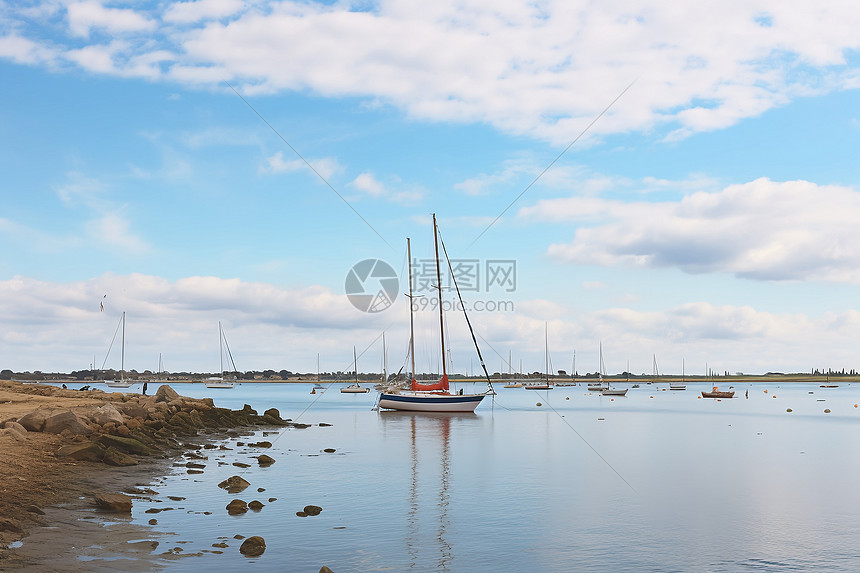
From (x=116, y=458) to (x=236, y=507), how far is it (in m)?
9.97

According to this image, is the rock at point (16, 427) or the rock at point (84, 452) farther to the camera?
the rock at point (16, 427)

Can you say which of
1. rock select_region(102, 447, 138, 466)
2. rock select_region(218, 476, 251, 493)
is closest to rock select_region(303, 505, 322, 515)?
rock select_region(218, 476, 251, 493)

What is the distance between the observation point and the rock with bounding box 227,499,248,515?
23562 millimetres

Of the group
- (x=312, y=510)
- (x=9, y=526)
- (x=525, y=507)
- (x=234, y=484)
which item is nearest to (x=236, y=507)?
(x=312, y=510)

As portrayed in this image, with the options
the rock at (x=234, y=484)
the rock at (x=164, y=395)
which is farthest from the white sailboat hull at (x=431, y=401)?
the rock at (x=234, y=484)

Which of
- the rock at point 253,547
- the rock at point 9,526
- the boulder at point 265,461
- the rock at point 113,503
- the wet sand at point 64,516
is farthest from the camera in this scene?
the boulder at point 265,461

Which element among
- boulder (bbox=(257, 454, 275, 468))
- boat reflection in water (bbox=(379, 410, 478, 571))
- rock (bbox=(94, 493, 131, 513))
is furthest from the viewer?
boulder (bbox=(257, 454, 275, 468))

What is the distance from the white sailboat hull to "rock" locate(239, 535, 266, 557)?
58.4m

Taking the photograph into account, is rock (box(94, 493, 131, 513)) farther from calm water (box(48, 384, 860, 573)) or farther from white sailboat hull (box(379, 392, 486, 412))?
white sailboat hull (box(379, 392, 486, 412))

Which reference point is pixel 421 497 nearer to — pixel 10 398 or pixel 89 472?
pixel 89 472

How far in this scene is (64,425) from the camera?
33188 mm

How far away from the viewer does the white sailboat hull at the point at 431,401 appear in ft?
253

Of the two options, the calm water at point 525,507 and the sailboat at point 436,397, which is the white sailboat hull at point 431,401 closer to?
the sailboat at point 436,397

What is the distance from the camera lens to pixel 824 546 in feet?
69.3
